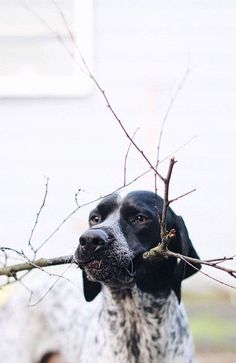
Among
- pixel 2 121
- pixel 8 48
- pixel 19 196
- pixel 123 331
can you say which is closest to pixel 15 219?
pixel 19 196

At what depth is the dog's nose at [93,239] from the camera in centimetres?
476

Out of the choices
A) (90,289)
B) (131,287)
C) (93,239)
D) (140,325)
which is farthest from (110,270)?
(90,289)

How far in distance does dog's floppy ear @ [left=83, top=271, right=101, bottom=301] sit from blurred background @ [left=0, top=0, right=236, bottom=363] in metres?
2.71

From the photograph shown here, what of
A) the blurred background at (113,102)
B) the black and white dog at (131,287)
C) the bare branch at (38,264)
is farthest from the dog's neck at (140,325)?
the blurred background at (113,102)

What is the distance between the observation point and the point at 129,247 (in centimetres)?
500

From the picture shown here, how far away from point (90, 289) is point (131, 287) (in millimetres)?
420

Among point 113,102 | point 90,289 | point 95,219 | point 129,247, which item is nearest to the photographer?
point 129,247

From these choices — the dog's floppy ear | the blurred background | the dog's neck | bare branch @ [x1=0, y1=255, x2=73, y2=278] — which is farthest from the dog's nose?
the blurred background

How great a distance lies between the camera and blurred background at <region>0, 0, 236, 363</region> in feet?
27.5

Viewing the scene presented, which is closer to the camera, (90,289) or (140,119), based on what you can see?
(90,289)

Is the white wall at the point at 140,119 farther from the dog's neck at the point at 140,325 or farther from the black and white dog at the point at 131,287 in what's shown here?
the dog's neck at the point at 140,325

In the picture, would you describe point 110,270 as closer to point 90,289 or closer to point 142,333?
point 142,333

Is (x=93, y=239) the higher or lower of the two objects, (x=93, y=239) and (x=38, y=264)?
the higher

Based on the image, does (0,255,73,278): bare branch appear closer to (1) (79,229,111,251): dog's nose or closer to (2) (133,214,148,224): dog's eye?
(1) (79,229,111,251): dog's nose
